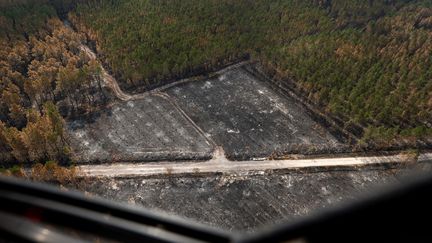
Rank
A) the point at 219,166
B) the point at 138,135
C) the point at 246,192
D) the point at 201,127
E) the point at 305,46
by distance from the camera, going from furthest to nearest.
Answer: the point at 305,46, the point at 201,127, the point at 138,135, the point at 219,166, the point at 246,192

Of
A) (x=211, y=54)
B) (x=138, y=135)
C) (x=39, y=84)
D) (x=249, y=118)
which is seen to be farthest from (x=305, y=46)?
(x=39, y=84)

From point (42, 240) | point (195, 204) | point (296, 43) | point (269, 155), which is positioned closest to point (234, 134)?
point (269, 155)

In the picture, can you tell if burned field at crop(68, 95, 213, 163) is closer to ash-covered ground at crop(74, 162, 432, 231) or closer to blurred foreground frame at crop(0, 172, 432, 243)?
ash-covered ground at crop(74, 162, 432, 231)

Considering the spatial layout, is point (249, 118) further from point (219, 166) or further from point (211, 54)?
point (211, 54)

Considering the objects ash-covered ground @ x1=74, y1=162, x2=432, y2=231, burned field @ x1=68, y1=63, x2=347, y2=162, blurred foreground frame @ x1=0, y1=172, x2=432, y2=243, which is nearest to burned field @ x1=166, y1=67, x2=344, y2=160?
burned field @ x1=68, y1=63, x2=347, y2=162

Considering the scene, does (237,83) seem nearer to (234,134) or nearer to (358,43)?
(234,134)

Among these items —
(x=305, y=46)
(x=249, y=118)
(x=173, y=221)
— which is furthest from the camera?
(x=305, y=46)

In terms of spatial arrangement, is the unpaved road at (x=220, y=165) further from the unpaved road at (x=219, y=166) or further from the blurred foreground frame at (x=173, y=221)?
the blurred foreground frame at (x=173, y=221)
